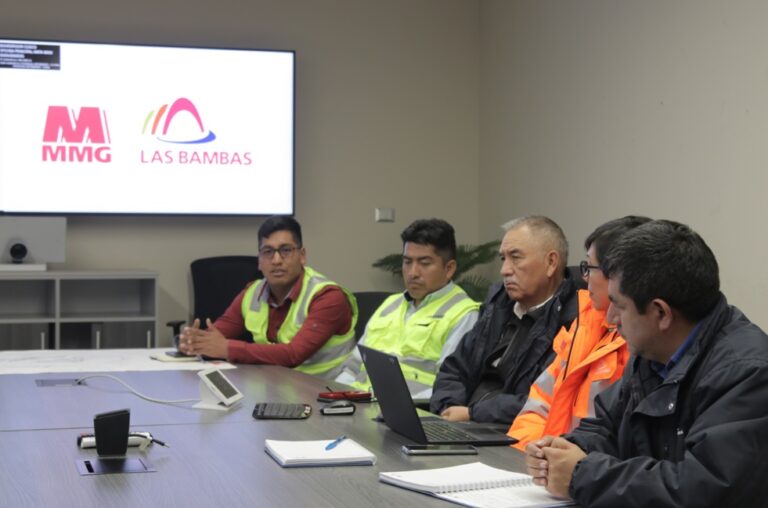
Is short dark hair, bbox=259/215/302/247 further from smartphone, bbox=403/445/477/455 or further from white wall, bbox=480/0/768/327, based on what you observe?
smartphone, bbox=403/445/477/455

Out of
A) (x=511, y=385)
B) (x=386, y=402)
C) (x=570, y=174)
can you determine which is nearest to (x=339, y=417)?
(x=386, y=402)

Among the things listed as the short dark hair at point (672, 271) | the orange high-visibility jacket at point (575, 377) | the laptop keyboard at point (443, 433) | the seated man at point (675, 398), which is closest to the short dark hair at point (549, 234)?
the orange high-visibility jacket at point (575, 377)

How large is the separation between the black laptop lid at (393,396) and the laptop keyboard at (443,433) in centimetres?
5

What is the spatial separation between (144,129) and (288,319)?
2553 millimetres

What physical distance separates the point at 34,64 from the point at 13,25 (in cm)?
35

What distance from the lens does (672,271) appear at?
1858mm

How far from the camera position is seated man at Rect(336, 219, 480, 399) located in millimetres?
3746

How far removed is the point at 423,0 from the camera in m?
7.12

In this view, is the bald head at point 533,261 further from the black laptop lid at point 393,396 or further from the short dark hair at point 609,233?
the black laptop lid at point 393,396

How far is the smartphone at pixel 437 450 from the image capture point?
2.22 m

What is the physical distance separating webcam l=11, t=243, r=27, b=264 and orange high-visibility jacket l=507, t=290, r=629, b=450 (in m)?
4.04

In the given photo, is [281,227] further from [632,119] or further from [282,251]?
[632,119]

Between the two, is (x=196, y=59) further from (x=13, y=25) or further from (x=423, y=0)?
(x=423, y=0)

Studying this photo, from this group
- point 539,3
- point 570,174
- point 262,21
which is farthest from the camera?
point 262,21
